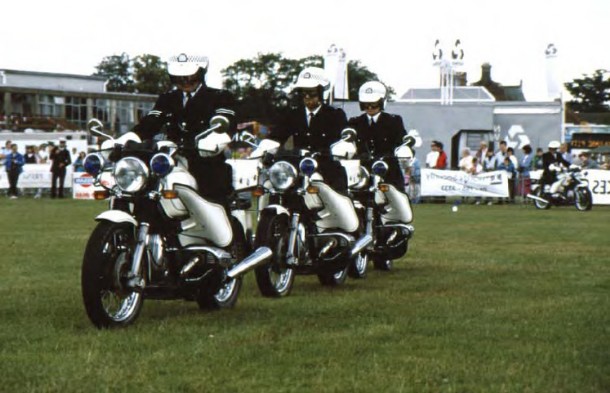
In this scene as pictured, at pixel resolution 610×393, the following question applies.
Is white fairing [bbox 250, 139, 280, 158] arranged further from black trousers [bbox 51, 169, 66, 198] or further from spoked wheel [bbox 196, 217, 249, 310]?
black trousers [bbox 51, 169, 66, 198]

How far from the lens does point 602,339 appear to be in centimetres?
774

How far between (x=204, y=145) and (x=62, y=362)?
2250mm

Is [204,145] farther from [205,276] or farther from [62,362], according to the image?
[62,362]

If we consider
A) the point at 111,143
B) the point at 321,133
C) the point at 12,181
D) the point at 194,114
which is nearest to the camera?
the point at 111,143

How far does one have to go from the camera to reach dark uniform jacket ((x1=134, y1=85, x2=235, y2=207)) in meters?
9.10

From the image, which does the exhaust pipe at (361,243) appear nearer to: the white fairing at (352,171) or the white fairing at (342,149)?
the white fairing at (352,171)

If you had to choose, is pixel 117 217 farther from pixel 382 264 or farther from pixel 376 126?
pixel 382 264

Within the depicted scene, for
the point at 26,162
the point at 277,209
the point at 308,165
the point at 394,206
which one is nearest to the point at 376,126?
the point at 394,206

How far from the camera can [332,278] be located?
1177cm

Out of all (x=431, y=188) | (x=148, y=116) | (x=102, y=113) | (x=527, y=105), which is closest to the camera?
(x=148, y=116)

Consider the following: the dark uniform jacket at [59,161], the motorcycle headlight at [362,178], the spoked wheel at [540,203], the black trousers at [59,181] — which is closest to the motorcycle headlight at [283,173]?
the motorcycle headlight at [362,178]

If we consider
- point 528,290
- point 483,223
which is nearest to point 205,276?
point 528,290

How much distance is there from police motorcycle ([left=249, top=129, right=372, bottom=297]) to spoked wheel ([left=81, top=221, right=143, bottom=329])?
1.82 metres

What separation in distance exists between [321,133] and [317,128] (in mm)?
59
